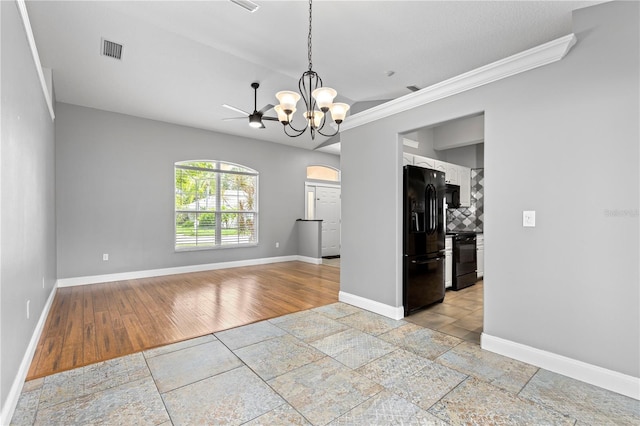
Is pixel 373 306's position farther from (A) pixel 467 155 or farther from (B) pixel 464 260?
(A) pixel 467 155

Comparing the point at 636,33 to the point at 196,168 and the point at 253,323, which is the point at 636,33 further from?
the point at 196,168

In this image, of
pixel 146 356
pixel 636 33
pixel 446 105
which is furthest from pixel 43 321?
pixel 636 33

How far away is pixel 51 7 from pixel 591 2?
4.97 metres

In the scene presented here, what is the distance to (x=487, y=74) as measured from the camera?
2686 mm

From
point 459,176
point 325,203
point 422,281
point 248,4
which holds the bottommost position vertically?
point 422,281

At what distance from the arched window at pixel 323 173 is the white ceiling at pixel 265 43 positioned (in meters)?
3.47

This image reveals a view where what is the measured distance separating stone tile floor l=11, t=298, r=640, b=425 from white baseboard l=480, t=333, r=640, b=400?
2.5 inches

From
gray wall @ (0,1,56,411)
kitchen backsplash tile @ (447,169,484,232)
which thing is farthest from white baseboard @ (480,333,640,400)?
kitchen backsplash tile @ (447,169,484,232)

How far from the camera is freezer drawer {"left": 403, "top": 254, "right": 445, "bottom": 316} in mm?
3551

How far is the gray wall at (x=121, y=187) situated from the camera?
5.04 m

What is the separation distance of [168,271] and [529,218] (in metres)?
5.99

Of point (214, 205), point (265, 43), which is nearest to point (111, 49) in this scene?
point (265, 43)

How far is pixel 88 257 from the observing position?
204 inches

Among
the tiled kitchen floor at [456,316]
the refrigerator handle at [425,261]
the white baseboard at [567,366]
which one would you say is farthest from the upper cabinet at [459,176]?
the white baseboard at [567,366]
